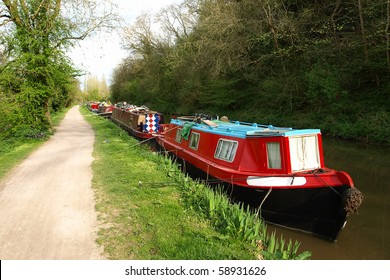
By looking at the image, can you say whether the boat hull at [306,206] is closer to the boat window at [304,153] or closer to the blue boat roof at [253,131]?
the boat window at [304,153]

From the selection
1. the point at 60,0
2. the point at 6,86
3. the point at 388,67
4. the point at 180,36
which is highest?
the point at 180,36

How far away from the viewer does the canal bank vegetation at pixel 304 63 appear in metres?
16.5

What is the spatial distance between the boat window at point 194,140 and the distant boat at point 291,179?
2.00 meters

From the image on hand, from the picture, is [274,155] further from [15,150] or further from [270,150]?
[15,150]

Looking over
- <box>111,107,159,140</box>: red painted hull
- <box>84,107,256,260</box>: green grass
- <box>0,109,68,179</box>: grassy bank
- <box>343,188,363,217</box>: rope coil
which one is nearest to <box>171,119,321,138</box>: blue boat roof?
<box>343,188,363,217</box>: rope coil

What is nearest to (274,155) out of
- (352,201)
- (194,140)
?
(352,201)

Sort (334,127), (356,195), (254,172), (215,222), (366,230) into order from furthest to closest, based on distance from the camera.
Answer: (334,127), (254,172), (366,230), (356,195), (215,222)

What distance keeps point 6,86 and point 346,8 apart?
666 inches

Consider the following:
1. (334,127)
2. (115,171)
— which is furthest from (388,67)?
(115,171)

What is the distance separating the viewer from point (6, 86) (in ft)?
44.3

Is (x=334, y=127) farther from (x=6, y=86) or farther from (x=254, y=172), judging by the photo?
(x=6, y=86)

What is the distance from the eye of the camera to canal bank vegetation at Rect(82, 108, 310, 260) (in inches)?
168

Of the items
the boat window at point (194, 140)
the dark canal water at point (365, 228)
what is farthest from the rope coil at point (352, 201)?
the boat window at point (194, 140)

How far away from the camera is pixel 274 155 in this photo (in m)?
6.79
